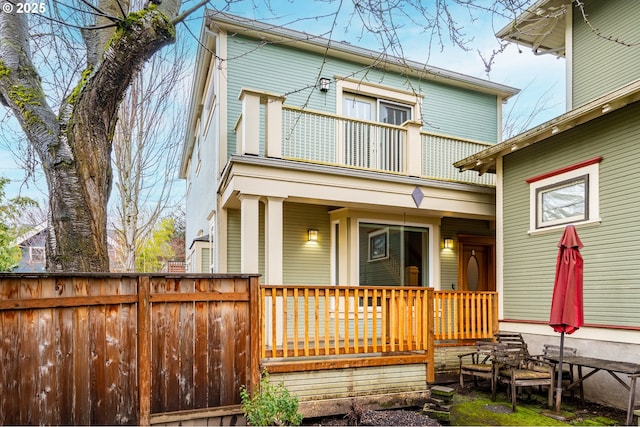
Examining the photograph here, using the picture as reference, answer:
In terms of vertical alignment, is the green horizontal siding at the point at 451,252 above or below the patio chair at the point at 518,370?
above

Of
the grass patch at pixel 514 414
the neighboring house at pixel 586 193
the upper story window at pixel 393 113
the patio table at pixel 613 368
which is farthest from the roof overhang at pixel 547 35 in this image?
the grass patch at pixel 514 414

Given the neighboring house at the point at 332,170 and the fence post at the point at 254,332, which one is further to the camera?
the neighboring house at the point at 332,170

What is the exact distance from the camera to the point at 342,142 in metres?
7.68

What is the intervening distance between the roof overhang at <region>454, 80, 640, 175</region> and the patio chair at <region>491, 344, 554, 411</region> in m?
3.41

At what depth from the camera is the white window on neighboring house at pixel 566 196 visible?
245 inches

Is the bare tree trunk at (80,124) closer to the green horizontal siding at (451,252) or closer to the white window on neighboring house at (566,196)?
the white window on neighboring house at (566,196)

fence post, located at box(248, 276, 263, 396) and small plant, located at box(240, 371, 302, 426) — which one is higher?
fence post, located at box(248, 276, 263, 396)

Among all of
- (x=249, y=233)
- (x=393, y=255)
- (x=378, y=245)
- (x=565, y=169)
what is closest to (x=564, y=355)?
(x=565, y=169)

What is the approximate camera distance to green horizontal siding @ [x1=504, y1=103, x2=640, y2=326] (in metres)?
5.68

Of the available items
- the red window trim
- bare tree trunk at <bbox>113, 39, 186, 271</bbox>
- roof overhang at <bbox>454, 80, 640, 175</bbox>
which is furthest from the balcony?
bare tree trunk at <bbox>113, 39, 186, 271</bbox>

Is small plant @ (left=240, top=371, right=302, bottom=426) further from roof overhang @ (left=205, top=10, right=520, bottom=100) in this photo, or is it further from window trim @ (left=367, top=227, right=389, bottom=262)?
roof overhang @ (left=205, top=10, right=520, bottom=100)

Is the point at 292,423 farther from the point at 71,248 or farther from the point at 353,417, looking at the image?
the point at 71,248

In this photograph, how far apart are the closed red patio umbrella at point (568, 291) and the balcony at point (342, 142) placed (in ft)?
Answer: 10.2

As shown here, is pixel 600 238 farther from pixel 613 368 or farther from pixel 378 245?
pixel 378 245
